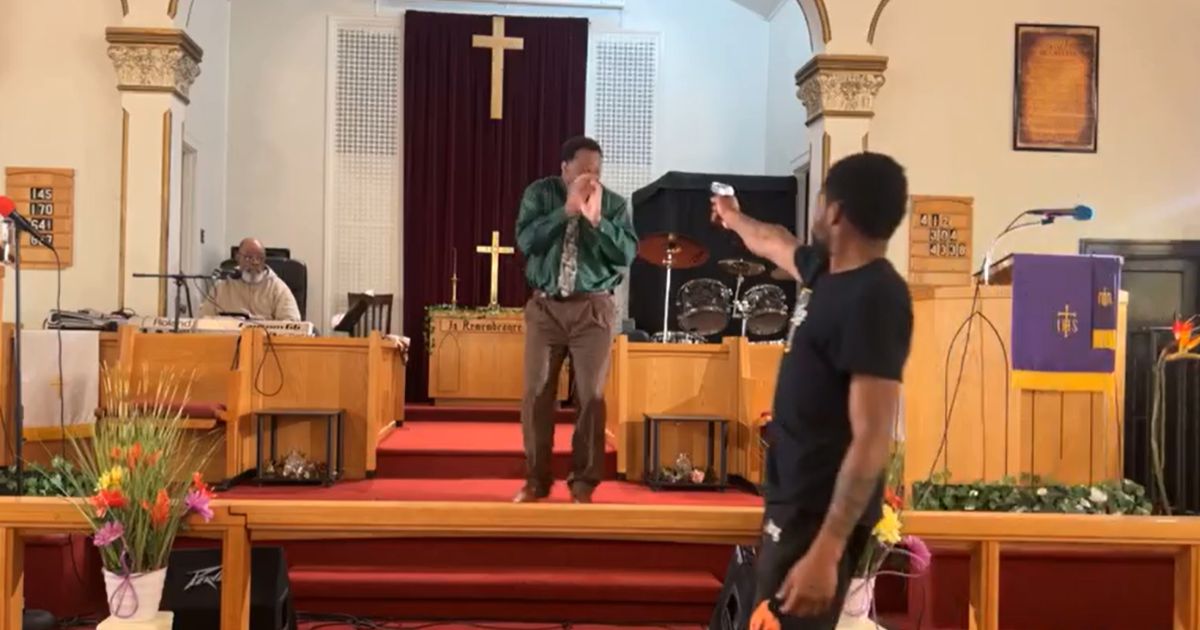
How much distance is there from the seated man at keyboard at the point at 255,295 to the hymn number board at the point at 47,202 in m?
1.22

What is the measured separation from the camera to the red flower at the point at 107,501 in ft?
8.43

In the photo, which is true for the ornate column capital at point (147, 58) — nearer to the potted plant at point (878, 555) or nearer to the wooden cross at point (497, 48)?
the wooden cross at point (497, 48)

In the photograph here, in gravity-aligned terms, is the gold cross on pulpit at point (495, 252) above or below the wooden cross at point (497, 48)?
below

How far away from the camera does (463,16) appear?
10.2m

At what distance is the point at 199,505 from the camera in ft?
8.55

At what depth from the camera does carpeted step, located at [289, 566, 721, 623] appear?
4.04 metres

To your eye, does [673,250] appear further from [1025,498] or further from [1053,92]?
[1053,92]

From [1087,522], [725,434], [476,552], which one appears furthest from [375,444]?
[1087,522]

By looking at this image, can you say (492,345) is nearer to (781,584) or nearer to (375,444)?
(375,444)

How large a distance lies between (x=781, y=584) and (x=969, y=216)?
6.38 metres

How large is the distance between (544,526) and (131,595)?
1.08 m

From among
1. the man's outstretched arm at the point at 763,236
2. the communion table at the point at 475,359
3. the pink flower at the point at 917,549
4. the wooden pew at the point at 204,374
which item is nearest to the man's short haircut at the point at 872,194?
the man's outstretched arm at the point at 763,236

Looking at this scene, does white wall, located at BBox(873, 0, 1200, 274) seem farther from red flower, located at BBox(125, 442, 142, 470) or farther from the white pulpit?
red flower, located at BBox(125, 442, 142, 470)

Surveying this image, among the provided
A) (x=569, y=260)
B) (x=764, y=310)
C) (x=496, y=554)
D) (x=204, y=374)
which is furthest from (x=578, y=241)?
(x=764, y=310)
